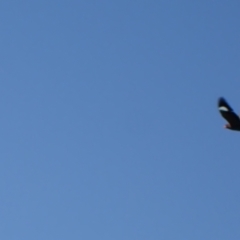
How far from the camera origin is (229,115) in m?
66.6

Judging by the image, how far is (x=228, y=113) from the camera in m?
66.7

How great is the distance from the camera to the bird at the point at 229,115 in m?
66.6

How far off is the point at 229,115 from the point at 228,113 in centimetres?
13

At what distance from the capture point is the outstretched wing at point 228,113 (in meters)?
66.6

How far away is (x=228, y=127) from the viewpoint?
67125 millimetres

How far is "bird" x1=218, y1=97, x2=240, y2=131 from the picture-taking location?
218 ft

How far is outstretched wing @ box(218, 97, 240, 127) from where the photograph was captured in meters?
66.6

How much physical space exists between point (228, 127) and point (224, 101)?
1427mm

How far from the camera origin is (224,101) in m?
67.1
